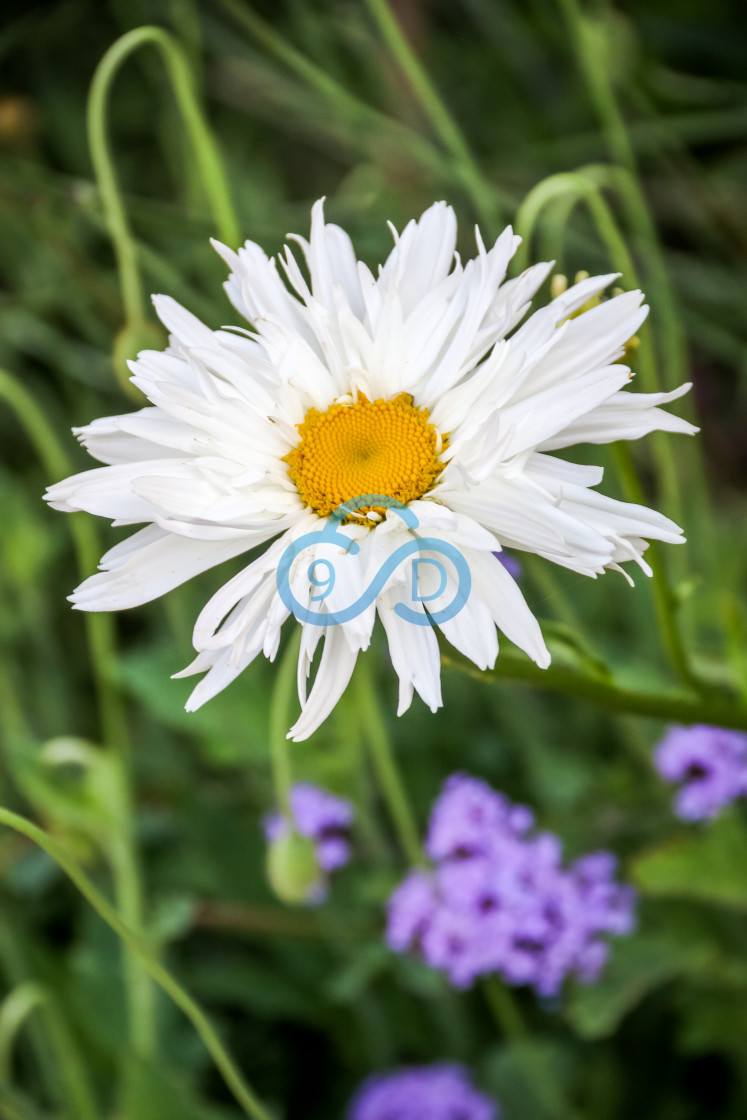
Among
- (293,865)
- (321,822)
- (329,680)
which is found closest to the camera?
(329,680)

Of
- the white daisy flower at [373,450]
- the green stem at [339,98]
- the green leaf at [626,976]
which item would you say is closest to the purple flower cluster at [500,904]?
the green leaf at [626,976]

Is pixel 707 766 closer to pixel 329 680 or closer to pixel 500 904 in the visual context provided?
pixel 500 904

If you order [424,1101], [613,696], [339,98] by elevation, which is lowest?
[424,1101]

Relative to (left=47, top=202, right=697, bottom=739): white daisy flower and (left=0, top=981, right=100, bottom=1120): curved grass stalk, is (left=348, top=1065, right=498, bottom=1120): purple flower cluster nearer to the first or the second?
(left=0, top=981, right=100, bottom=1120): curved grass stalk

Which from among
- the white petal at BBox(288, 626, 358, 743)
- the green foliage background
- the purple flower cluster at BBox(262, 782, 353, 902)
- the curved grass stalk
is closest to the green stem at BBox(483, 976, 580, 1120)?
the green foliage background

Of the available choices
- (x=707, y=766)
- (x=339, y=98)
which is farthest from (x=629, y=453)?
(x=339, y=98)
